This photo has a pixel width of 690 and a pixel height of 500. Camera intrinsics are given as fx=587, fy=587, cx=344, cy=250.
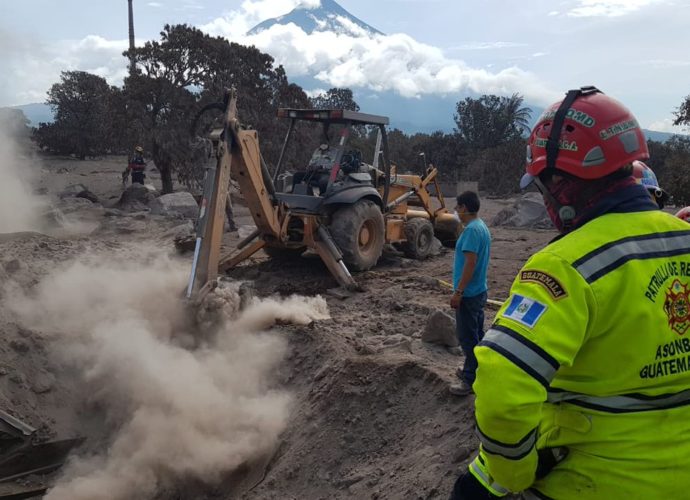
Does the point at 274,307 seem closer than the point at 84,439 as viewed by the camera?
No

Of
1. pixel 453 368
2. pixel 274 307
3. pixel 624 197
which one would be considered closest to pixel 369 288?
pixel 274 307

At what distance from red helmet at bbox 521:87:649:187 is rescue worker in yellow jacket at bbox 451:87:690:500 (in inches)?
4.9

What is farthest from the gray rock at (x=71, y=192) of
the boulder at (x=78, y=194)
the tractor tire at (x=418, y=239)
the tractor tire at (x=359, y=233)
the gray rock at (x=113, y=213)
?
the tractor tire at (x=359, y=233)

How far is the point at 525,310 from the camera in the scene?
1508 mm

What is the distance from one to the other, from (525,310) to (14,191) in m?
15.5

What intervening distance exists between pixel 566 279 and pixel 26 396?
511cm

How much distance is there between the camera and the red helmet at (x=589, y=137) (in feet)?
5.76

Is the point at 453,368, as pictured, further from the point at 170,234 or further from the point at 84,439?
the point at 170,234

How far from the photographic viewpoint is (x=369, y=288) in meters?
8.33

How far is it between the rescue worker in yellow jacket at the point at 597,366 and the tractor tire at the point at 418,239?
907 cm

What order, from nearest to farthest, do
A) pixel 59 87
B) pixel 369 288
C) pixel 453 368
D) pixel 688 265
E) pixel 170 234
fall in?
pixel 688 265
pixel 453 368
pixel 369 288
pixel 170 234
pixel 59 87

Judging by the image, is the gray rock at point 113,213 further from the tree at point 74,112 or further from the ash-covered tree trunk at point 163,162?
the tree at point 74,112

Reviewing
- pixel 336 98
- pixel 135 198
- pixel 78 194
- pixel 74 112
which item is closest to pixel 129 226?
pixel 135 198

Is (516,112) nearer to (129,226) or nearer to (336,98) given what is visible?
(336,98)
